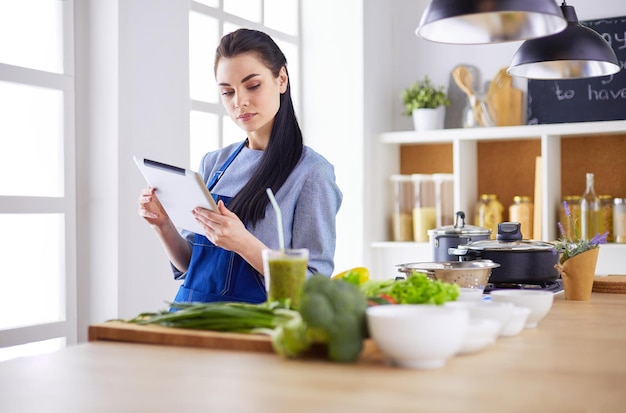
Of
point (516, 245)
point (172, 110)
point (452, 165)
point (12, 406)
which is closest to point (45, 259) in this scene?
point (172, 110)

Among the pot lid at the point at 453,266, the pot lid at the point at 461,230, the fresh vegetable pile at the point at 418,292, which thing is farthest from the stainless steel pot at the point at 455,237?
A: the fresh vegetable pile at the point at 418,292

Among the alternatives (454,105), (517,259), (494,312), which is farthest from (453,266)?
(454,105)

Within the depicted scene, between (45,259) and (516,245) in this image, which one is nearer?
(516,245)

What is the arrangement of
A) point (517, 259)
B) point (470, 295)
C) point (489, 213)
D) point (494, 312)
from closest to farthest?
point (494, 312)
point (470, 295)
point (517, 259)
point (489, 213)

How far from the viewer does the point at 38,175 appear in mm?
3088

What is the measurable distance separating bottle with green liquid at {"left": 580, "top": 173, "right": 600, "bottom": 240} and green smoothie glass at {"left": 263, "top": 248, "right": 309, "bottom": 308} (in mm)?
3045

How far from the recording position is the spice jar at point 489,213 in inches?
182

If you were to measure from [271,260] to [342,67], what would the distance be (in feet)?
11.0

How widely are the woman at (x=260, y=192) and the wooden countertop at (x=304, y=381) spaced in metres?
0.80

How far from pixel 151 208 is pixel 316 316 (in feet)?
3.81

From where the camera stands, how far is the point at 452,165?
16.3 ft

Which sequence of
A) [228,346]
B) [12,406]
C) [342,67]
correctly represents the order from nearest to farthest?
[12,406] < [228,346] < [342,67]

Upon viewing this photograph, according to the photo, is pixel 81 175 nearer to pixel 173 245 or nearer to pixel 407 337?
pixel 173 245

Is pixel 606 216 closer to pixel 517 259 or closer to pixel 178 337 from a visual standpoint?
pixel 517 259
